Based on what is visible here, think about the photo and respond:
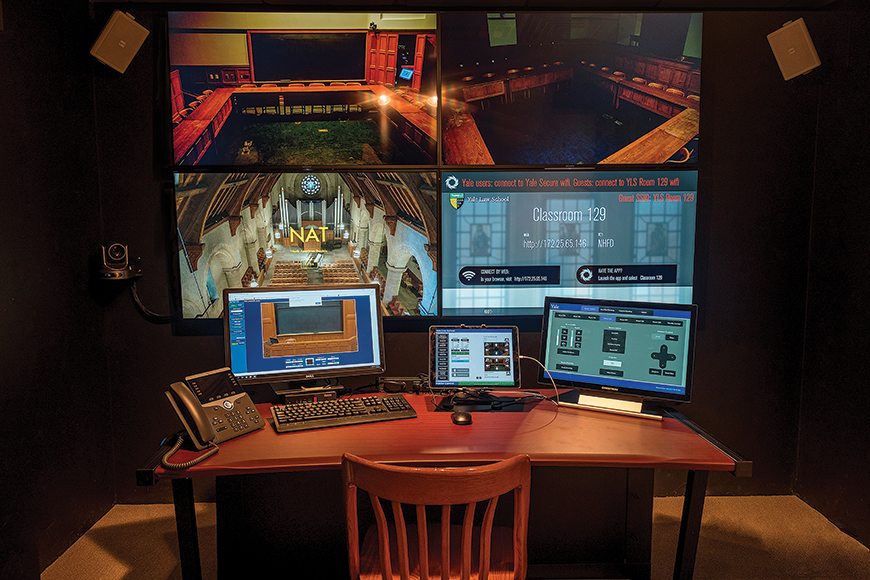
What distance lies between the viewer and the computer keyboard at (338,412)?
6.99 ft

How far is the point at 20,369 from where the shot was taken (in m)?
2.31

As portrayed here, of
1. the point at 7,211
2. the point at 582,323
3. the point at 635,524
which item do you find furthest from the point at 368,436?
the point at 7,211

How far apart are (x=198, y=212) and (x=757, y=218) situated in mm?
2883

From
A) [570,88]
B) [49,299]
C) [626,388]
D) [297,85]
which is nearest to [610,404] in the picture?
[626,388]

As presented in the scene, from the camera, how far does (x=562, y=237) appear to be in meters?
2.86

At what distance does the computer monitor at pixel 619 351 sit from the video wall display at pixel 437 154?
1.68 feet

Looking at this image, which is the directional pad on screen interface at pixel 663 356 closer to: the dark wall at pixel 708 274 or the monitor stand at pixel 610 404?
the monitor stand at pixel 610 404

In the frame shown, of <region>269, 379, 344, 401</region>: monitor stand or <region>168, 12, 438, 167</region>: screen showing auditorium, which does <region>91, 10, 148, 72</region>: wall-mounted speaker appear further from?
<region>269, 379, 344, 401</region>: monitor stand

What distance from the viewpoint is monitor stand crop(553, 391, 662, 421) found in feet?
7.40

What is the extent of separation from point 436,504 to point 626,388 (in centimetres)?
117

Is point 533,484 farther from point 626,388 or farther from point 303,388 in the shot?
point 303,388

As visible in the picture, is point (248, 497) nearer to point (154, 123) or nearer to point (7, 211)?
point (7, 211)

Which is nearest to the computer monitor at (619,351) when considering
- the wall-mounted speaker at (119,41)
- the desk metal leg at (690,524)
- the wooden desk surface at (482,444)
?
the wooden desk surface at (482,444)

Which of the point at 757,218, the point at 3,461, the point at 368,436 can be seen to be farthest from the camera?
the point at 757,218
